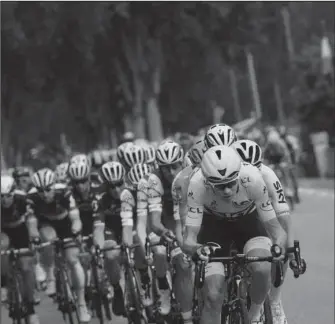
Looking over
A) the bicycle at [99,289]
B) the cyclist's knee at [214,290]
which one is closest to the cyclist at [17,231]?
the bicycle at [99,289]

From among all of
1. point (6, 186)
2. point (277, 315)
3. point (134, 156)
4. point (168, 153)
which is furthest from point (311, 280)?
point (277, 315)

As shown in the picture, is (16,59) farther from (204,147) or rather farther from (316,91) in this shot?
(204,147)

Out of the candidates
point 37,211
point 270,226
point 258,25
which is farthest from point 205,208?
point 258,25

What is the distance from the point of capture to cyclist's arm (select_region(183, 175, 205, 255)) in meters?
7.29

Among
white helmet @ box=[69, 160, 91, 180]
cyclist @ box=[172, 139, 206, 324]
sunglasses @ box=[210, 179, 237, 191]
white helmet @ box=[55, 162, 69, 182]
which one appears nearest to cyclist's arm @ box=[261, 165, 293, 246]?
sunglasses @ box=[210, 179, 237, 191]

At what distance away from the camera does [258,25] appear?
31750mm

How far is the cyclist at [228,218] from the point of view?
690 centimetres

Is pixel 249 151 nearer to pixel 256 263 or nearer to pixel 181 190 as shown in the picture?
pixel 181 190

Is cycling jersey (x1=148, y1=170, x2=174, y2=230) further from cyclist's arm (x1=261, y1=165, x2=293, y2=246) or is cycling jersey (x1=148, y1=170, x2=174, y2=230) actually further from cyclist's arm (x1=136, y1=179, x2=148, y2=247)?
cyclist's arm (x1=261, y1=165, x2=293, y2=246)

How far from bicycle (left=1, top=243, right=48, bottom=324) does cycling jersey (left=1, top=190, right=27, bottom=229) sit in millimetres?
332

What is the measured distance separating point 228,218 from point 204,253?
0.67 metres

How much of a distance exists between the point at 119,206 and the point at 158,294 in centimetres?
109

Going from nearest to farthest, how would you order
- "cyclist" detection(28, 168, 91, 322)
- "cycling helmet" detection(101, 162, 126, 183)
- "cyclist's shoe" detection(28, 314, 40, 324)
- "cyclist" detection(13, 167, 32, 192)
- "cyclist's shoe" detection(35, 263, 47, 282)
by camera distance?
"cycling helmet" detection(101, 162, 126, 183) → "cyclist's shoe" detection(28, 314, 40, 324) → "cyclist" detection(28, 168, 91, 322) → "cyclist's shoe" detection(35, 263, 47, 282) → "cyclist" detection(13, 167, 32, 192)

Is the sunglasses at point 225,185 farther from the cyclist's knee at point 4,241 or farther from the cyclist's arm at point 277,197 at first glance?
the cyclist's knee at point 4,241
